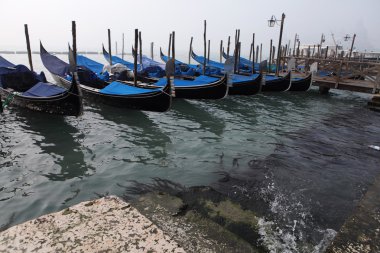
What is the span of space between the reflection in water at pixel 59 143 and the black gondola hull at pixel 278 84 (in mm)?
10785

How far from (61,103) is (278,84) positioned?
11.4 metres

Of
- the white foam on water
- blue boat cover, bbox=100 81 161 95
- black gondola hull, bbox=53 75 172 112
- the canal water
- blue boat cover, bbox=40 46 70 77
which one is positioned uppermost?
blue boat cover, bbox=40 46 70 77

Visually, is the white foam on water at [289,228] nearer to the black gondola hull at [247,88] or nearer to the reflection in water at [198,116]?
the reflection in water at [198,116]

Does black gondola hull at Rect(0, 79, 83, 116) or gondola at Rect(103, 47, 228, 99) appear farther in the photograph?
gondola at Rect(103, 47, 228, 99)

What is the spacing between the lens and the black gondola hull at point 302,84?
51.9 ft

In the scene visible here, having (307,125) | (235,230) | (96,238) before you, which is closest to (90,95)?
(307,125)

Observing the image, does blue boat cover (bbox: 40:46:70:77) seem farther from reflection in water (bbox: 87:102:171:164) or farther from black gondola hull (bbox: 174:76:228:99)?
black gondola hull (bbox: 174:76:228:99)

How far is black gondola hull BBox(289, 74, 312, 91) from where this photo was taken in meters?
15.8

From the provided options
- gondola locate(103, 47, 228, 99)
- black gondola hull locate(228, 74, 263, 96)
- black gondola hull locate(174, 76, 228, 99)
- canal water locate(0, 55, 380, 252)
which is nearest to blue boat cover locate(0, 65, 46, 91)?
canal water locate(0, 55, 380, 252)

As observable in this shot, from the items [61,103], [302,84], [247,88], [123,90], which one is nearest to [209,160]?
[61,103]

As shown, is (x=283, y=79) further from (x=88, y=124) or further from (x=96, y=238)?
(x=96, y=238)

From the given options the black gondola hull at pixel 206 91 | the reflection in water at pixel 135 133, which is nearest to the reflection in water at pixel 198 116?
the black gondola hull at pixel 206 91

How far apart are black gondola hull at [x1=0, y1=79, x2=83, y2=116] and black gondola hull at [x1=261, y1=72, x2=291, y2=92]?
10.5 meters

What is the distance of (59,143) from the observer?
6867 mm
